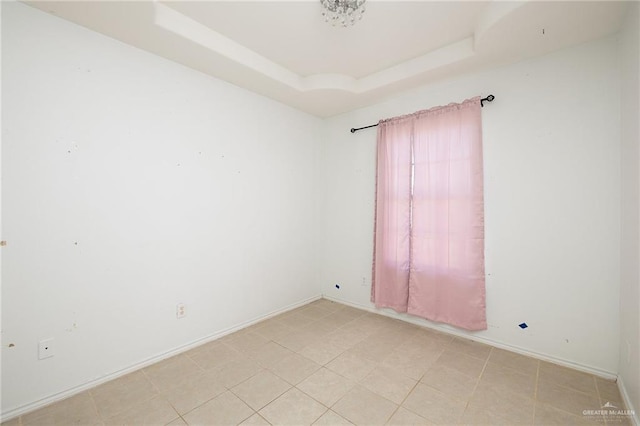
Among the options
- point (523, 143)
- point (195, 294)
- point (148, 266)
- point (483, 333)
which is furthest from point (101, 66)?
point (483, 333)

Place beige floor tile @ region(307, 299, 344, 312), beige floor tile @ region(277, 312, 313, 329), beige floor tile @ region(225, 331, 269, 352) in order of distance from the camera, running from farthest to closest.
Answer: beige floor tile @ region(307, 299, 344, 312) < beige floor tile @ region(277, 312, 313, 329) < beige floor tile @ region(225, 331, 269, 352)

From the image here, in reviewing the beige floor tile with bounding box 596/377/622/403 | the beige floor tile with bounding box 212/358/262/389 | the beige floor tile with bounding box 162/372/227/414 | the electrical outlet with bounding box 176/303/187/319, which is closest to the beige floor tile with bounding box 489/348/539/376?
the beige floor tile with bounding box 596/377/622/403

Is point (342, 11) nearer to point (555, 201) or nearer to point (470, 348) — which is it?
point (555, 201)

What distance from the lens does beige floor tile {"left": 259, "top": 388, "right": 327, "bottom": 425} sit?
1521mm

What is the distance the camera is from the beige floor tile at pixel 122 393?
162 cm

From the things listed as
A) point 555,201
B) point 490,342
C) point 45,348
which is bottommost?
point 490,342

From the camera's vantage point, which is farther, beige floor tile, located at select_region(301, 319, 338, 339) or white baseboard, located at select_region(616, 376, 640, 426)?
beige floor tile, located at select_region(301, 319, 338, 339)

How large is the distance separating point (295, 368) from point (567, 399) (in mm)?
1772

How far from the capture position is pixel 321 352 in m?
2.26

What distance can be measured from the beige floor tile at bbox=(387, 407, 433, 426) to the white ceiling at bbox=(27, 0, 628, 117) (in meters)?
2.51

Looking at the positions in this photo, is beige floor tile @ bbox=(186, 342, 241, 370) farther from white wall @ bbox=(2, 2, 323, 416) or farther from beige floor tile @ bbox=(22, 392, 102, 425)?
beige floor tile @ bbox=(22, 392, 102, 425)

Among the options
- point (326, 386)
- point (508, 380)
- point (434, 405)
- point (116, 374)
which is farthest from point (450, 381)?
point (116, 374)

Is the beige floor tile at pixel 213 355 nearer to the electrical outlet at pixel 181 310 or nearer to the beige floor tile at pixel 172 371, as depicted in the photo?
the beige floor tile at pixel 172 371

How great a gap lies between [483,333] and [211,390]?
7.43 feet
